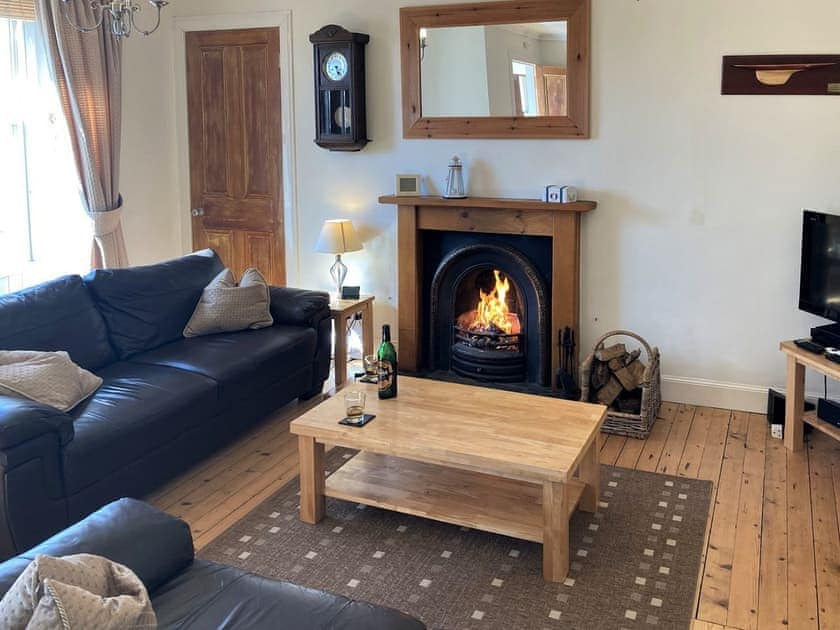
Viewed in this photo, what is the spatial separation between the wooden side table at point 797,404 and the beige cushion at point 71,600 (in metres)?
3.26

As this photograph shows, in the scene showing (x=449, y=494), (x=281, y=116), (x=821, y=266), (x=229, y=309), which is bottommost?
(x=449, y=494)

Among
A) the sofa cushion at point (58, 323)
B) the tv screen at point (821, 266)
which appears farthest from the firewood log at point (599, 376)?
the sofa cushion at point (58, 323)

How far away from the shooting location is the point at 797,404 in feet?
13.8

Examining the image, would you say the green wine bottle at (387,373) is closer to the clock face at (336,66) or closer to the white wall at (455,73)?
the white wall at (455,73)

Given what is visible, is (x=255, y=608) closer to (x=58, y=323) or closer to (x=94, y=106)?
(x=58, y=323)

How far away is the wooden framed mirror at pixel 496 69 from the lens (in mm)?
4801

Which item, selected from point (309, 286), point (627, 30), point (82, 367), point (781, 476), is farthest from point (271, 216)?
point (781, 476)

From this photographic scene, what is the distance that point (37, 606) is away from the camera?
1639 mm

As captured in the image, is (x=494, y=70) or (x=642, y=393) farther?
(x=494, y=70)

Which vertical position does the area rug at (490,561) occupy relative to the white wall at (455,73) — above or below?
below

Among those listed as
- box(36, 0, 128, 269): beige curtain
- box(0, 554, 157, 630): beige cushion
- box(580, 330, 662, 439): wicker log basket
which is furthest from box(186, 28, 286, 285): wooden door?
box(0, 554, 157, 630): beige cushion

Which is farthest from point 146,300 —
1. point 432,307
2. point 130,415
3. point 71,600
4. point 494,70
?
point 71,600

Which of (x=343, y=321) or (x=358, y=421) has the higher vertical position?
(x=343, y=321)

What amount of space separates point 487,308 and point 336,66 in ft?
5.76
